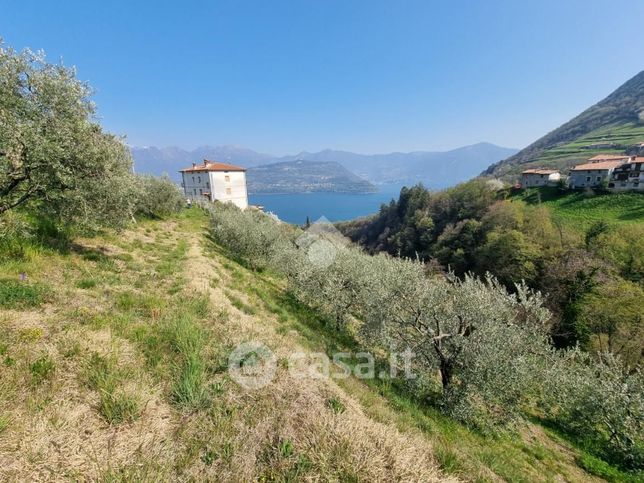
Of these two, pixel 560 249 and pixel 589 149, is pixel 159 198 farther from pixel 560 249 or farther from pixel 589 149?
pixel 589 149

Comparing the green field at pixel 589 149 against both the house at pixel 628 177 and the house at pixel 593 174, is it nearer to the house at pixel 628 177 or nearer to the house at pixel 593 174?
the house at pixel 593 174

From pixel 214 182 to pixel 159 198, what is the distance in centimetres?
3743

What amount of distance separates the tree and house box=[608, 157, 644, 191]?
341 ft

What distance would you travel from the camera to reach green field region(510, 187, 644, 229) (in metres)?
59.1

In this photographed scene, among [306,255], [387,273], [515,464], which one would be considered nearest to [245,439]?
[515,464]

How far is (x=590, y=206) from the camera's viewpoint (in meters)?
67.5

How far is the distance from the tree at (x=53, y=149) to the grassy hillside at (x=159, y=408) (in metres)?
3.21

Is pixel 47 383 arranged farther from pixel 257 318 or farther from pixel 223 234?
pixel 223 234

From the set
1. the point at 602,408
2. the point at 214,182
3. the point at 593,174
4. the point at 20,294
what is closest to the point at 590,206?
the point at 593,174

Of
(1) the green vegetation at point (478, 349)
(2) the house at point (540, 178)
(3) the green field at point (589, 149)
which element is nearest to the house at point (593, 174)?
(2) the house at point (540, 178)

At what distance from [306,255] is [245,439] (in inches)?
762

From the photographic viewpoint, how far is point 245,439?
4883 millimetres

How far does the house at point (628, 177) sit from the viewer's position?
67688mm

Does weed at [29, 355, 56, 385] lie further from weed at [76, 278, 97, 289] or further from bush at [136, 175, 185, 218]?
bush at [136, 175, 185, 218]
